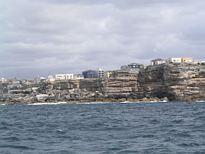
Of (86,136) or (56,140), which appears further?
(86,136)

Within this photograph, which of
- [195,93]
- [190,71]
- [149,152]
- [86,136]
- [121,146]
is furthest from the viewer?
[190,71]

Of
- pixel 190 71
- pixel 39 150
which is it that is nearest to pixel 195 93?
pixel 190 71

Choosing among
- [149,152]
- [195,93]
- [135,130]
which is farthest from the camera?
[195,93]

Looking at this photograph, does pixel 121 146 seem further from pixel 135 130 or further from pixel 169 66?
pixel 169 66

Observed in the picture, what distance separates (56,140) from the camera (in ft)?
105

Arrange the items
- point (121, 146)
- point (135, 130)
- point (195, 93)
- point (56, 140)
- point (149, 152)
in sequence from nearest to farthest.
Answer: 1. point (149, 152)
2. point (121, 146)
3. point (56, 140)
4. point (135, 130)
5. point (195, 93)

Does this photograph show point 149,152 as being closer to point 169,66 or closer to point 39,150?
point 39,150

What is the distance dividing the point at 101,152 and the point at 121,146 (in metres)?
2.26

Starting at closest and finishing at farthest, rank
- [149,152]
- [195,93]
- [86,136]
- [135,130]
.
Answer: [149,152]
[86,136]
[135,130]
[195,93]

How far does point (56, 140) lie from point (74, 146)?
3438 millimetres

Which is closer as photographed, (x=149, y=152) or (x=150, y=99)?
(x=149, y=152)

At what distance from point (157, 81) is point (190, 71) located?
1302 cm

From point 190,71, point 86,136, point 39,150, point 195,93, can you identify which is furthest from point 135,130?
point 190,71

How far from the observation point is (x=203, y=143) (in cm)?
2864
